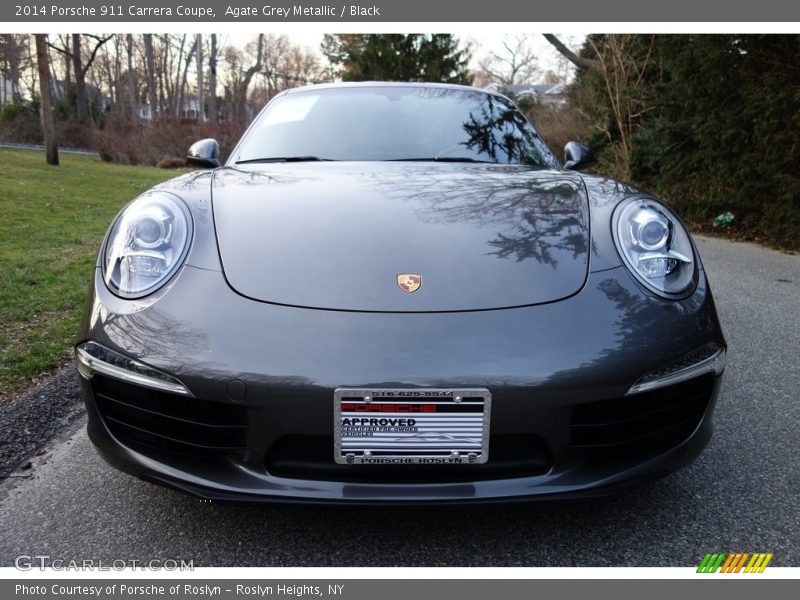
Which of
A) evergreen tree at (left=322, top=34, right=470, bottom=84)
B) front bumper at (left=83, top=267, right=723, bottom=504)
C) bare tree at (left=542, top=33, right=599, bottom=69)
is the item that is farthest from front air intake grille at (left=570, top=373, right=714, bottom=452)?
evergreen tree at (left=322, top=34, right=470, bottom=84)

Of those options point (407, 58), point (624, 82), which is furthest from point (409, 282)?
point (407, 58)

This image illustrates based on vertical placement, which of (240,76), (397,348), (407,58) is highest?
(240,76)

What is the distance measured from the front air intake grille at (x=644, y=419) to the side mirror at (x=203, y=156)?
202 centimetres

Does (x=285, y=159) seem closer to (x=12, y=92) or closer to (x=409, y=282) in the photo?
(x=409, y=282)

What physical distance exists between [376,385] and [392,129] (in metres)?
1.58

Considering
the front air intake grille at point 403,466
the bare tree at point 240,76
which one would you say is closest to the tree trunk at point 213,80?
the bare tree at point 240,76

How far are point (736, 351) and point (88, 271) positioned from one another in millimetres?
4407

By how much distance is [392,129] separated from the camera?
8.79ft

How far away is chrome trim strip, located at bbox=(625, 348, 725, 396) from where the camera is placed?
148 cm

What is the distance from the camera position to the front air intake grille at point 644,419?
1473 millimetres

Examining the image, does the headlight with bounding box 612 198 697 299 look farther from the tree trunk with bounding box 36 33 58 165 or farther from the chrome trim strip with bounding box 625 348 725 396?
the tree trunk with bounding box 36 33 58 165

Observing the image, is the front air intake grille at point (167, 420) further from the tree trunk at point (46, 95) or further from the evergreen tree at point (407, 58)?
the evergreen tree at point (407, 58)

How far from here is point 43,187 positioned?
35.0ft

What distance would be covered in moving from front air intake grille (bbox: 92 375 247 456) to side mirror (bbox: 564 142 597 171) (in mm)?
1996
